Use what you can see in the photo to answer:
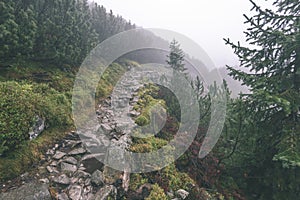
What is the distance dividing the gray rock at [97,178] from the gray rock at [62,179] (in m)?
0.63

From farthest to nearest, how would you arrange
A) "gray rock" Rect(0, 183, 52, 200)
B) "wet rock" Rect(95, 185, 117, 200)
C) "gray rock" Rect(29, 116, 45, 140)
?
1. "gray rock" Rect(29, 116, 45, 140)
2. "wet rock" Rect(95, 185, 117, 200)
3. "gray rock" Rect(0, 183, 52, 200)

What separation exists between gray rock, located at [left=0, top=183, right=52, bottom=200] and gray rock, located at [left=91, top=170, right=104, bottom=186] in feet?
3.59

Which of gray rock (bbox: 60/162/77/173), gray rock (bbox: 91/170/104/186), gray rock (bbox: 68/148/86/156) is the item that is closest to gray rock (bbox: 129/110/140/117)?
gray rock (bbox: 68/148/86/156)

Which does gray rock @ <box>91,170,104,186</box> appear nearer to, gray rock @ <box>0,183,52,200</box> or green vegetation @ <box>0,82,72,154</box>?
gray rock @ <box>0,183,52,200</box>

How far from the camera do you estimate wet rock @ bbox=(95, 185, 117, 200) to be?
16.5 ft

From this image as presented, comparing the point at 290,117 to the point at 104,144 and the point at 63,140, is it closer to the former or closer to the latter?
the point at 104,144

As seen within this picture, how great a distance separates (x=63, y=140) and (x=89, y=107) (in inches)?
157

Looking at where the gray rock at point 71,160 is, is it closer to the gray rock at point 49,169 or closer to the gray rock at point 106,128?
the gray rock at point 49,169

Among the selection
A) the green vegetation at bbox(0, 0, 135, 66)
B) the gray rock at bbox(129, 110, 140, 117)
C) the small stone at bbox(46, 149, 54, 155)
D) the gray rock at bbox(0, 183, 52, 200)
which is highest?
the green vegetation at bbox(0, 0, 135, 66)

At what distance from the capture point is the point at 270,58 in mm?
6281

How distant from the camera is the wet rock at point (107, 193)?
5043mm

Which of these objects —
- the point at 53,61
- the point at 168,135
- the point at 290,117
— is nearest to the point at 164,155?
the point at 168,135

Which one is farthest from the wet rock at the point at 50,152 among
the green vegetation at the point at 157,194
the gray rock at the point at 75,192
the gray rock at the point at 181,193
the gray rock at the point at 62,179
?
the gray rock at the point at 181,193

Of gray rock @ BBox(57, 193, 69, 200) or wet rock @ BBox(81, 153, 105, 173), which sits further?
wet rock @ BBox(81, 153, 105, 173)
